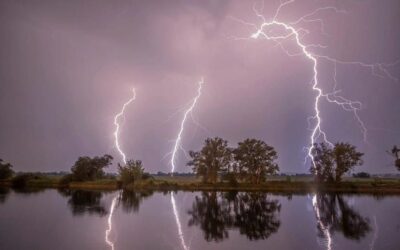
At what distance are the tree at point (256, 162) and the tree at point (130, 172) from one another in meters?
14.7

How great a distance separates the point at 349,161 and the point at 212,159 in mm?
19316

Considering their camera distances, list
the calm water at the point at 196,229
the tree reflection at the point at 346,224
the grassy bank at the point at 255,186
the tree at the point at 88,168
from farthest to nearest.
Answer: the tree at the point at 88,168, the grassy bank at the point at 255,186, the tree reflection at the point at 346,224, the calm water at the point at 196,229

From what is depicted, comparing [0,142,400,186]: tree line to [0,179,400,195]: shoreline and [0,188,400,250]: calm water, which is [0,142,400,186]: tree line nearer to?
[0,179,400,195]: shoreline

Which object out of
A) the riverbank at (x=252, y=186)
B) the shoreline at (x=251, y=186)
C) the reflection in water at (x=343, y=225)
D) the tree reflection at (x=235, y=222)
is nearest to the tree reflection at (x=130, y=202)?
the tree reflection at (x=235, y=222)

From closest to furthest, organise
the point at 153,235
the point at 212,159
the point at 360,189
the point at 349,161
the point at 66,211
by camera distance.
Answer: the point at 153,235 < the point at 66,211 < the point at 360,189 < the point at 349,161 < the point at 212,159

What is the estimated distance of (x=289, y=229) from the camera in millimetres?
18031

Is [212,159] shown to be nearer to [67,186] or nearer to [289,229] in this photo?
[67,186]

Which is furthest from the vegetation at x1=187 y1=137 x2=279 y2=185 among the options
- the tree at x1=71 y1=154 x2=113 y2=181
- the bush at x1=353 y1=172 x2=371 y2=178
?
the bush at x1=353 y1=172 x2=371 y2=178

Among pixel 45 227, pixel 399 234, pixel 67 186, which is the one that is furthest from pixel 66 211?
pixel 67 186

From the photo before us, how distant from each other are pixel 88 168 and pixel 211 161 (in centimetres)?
2042

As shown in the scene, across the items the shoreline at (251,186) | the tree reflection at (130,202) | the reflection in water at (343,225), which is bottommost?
the reflection in water at (343,225)

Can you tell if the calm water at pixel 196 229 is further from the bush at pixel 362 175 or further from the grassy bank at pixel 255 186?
the bush at pixel 362 175

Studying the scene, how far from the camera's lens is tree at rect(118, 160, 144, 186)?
5366 centimetres

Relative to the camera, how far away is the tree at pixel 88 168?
60312mm
